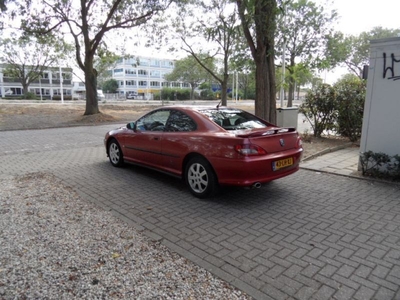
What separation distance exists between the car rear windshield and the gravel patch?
86.1 inches

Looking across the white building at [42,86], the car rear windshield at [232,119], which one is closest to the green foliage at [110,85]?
the white building at [42,86]

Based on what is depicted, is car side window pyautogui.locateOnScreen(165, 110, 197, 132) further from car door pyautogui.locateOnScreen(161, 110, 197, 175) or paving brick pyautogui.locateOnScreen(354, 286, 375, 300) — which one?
paving brick pyautogui.locateOnScreen(354, 286, 375, 300)

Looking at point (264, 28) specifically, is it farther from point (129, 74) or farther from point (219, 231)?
point (129, 74)

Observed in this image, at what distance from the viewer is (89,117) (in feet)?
63.1

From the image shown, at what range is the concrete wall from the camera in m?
5.33

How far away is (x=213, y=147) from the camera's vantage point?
4.37 meters

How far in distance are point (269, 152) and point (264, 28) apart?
445 centimetres

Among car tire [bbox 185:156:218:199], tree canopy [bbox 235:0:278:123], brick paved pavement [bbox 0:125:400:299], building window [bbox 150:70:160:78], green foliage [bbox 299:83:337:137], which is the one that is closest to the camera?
brick paved pavement [bbox 0:125:400:299]

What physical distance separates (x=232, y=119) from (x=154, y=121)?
5.16ft

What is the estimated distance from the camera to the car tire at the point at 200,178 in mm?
4508

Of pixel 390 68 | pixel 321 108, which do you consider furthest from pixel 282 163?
pixel 321 108

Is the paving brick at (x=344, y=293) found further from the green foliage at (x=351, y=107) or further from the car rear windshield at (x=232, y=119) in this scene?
the green foliage at (x=351, y=107)

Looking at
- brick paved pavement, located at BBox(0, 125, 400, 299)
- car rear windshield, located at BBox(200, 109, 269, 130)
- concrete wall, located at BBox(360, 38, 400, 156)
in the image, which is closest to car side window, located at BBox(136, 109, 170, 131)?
car rear windshield, located at BBox(200, 109, 269, 130)

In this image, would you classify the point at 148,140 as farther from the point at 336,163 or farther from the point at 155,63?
the point at 155,63
